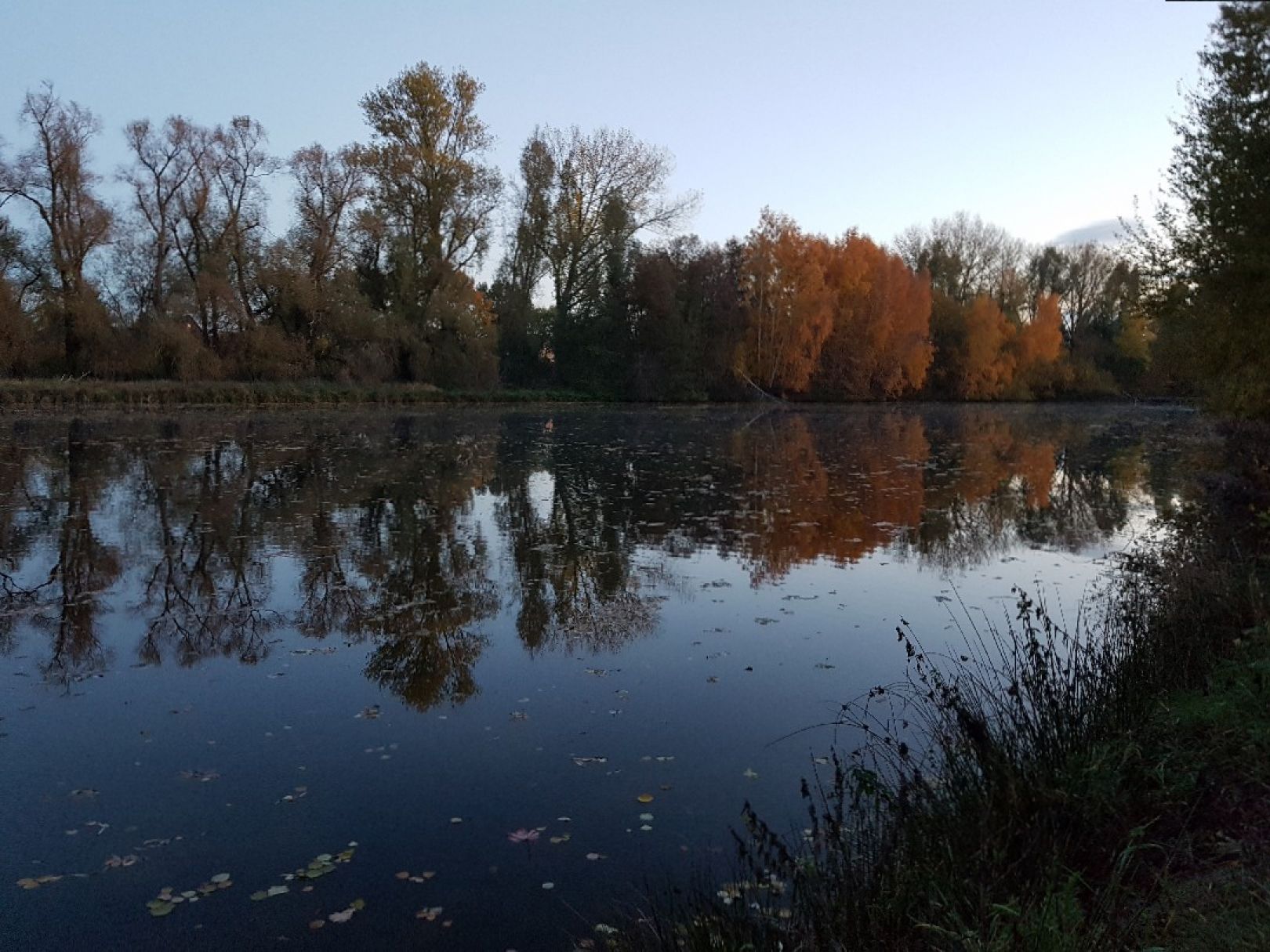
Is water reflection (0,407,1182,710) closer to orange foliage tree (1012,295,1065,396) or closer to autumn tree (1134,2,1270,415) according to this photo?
autumn tree (1134,2,1270,415)

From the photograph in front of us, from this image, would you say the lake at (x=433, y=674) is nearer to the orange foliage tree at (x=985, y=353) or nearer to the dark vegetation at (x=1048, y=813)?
the dark vegetation at (x=1048, y=813)

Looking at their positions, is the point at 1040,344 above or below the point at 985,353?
above

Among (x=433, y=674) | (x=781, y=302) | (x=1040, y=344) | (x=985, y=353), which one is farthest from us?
(x=1040, y=344)

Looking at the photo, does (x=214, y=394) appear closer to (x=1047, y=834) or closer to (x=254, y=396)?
(x=254, y=396)

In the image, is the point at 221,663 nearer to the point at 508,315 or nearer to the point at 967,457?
the point at 967,457

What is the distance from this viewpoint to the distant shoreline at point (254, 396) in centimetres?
3628

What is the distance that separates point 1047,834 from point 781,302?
53420 mm

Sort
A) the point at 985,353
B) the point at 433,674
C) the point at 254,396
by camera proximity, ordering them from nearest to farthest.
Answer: the point at 433,674, the point at 254,396, the point at 985,353

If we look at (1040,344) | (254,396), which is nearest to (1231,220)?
(254,396)

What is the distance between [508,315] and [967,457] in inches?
1366

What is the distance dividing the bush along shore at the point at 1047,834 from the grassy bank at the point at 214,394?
127ft

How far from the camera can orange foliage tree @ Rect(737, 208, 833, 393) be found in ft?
180

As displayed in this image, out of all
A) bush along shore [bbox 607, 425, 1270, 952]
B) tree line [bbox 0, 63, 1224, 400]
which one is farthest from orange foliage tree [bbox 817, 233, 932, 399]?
bush along shore [bbox 607, 425, 1270, 952]

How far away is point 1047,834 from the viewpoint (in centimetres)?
373
